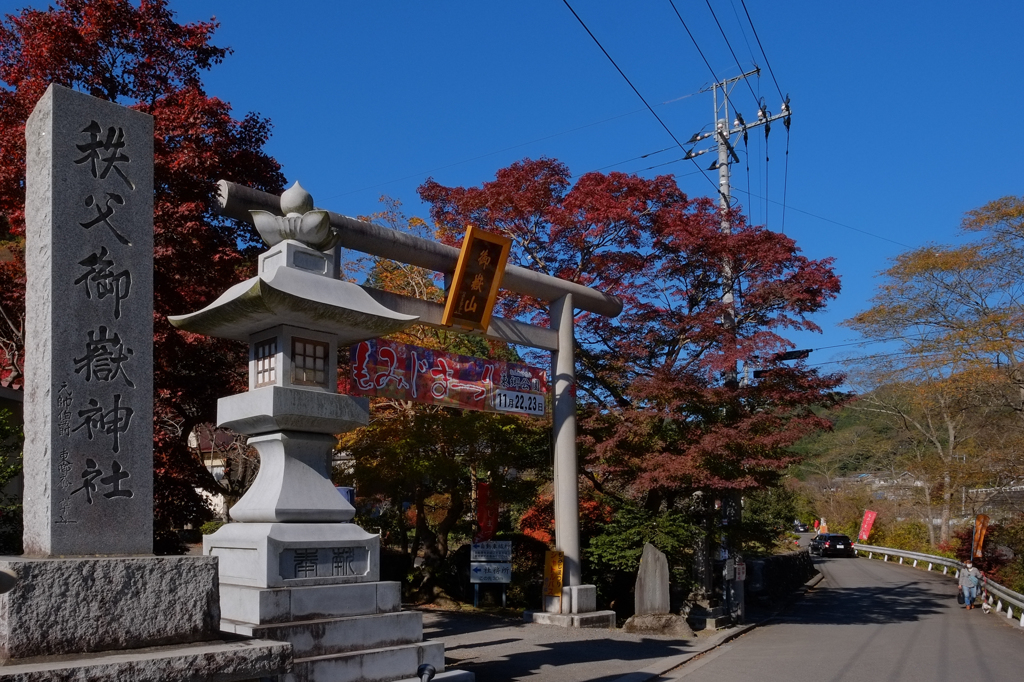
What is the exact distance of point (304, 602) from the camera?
8.40m

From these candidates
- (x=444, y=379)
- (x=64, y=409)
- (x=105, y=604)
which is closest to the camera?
(x=105, y=604)

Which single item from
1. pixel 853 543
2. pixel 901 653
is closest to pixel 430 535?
pixel 901 653

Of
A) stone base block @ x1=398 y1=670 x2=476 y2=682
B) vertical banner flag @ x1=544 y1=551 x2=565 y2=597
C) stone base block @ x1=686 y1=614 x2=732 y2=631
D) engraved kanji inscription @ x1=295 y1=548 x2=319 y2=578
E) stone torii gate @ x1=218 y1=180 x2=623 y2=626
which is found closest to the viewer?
engraved kanji inscription @ x1=295 y1=548 x2=319 y2=578

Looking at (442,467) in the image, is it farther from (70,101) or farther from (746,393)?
(70,101)

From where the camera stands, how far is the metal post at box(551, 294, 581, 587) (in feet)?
53.9

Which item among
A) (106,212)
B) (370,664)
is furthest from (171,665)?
(370,664)

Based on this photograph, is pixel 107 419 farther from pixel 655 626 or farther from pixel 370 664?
pixel 655 626

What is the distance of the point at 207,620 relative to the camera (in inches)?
222

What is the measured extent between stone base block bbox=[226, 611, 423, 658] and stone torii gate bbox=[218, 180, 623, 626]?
19.5 ft

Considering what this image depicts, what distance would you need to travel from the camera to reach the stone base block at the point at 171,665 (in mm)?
4590

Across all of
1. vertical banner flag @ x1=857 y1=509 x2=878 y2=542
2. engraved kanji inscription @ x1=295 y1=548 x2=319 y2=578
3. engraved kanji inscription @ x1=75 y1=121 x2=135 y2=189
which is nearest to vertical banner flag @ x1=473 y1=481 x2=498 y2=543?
engraved kanji inscription @ x1=295 y1=548 x2=319 y2=578

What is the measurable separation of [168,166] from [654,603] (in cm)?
1167

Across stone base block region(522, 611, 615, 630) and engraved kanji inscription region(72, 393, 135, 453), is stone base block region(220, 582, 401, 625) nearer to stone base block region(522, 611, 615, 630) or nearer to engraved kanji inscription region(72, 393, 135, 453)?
engraved kanji inscription region(72, 393, 135, 453)

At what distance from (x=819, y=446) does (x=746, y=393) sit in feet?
148
